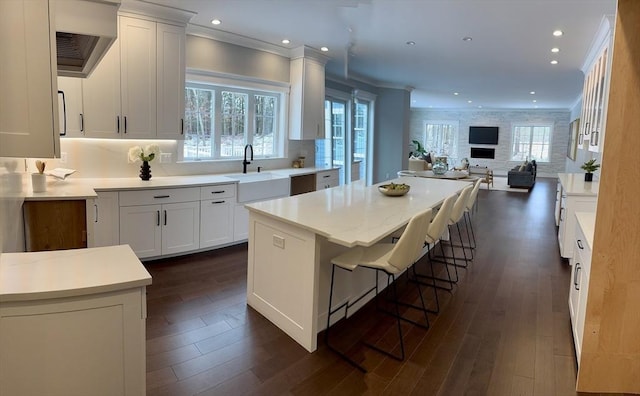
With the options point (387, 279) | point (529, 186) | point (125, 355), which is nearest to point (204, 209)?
point (387, 279)

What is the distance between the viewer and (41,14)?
153 cm

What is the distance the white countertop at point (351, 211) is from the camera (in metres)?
2.46

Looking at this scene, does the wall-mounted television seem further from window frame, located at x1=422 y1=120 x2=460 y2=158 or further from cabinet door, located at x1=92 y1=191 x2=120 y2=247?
cabinet door, located at x1=92 y1=191 x2=120 y2=247

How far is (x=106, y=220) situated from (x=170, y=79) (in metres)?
1.69

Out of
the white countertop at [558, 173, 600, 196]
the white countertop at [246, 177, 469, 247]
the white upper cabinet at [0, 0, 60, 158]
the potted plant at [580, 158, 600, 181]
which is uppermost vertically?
the white upper cabinet at [0, 0, 60, 158]

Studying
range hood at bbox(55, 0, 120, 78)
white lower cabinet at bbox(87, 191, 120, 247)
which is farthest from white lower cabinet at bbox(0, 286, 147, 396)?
white lower cabinet at bbox(87, 191, 120, 247)

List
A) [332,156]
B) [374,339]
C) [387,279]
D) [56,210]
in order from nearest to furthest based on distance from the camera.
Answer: [374,339], [56,210], [387,279], [332,156]

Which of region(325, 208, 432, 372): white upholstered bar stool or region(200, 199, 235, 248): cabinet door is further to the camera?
region(200, 199, 235, 248): cabinet door

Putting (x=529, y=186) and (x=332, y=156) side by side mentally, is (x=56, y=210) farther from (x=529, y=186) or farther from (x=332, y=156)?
(x=529, y=186)

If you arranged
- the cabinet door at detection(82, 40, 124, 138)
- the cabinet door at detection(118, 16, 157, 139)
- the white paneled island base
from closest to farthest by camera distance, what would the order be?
the white paneled island base < the cabinet door at detection(82, 40, 124, 138) < the cabinet door at detection(118, 16, 157, 139)

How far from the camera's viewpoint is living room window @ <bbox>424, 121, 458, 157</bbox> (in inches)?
681

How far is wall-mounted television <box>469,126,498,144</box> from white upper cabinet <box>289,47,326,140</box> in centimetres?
1214

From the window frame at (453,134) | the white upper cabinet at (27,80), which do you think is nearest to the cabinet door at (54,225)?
the white upper cabinet at (27,80)

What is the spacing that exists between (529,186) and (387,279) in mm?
9725
